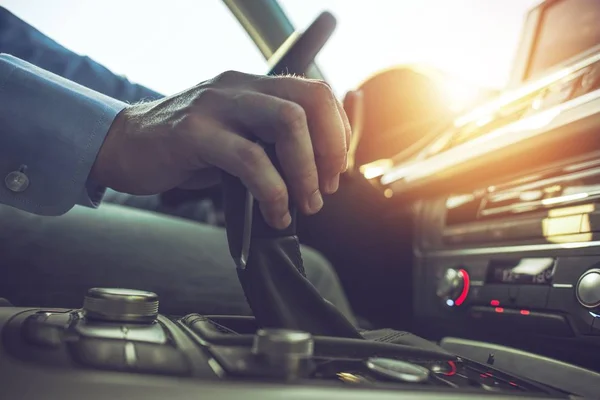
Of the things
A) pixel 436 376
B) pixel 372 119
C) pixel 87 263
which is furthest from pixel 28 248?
pixel 372 119

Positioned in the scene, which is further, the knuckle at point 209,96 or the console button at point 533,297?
the console button at point 533,297

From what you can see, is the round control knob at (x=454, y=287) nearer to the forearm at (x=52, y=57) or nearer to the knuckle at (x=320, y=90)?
the knuckle at (x=320, y=90)

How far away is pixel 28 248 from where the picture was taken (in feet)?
2.73

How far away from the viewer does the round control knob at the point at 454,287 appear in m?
0.74

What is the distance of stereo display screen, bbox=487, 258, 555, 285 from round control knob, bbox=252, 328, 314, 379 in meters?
0.42

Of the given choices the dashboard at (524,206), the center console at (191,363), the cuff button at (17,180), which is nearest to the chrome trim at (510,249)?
the dashboard at (524,206)

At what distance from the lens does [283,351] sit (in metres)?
0.26

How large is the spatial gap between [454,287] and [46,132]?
55cm

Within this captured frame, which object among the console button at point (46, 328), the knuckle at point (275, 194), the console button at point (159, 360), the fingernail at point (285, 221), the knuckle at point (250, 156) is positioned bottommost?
the console button at point (159, 360)

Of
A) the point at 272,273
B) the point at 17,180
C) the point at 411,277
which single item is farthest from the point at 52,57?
the point at 272,273

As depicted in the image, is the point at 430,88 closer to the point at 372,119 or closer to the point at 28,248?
the point at 372,119

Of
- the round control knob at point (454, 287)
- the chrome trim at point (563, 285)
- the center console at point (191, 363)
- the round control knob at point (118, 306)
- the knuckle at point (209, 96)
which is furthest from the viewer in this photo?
the round control knob at point (454, 287)

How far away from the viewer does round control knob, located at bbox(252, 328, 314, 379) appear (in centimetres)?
26

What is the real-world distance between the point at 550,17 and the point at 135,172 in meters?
0.74
